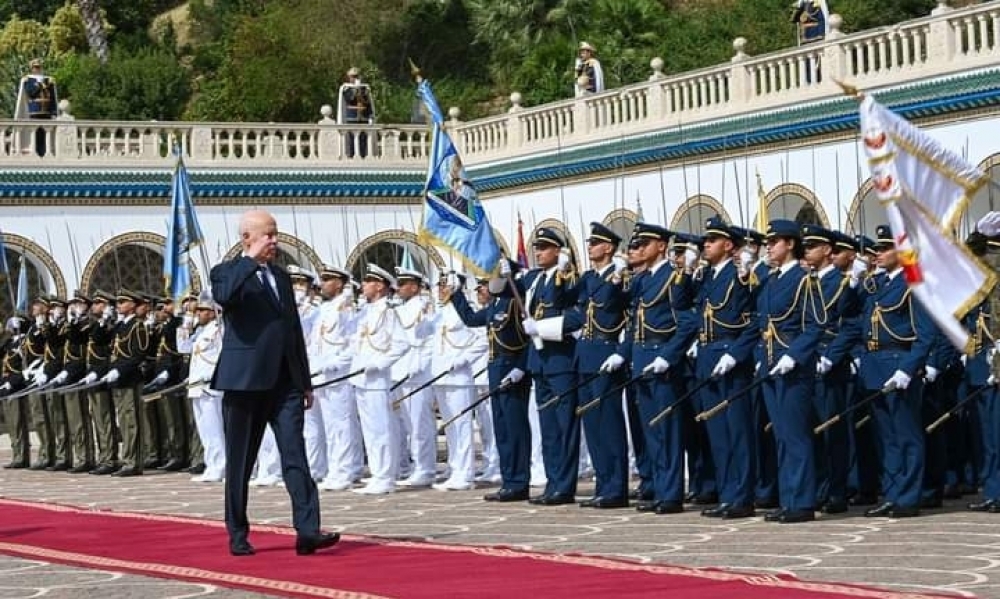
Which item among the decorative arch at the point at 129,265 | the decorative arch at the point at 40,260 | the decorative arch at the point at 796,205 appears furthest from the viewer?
the decorative arch at the point at 129,265

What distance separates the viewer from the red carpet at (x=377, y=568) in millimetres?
7457

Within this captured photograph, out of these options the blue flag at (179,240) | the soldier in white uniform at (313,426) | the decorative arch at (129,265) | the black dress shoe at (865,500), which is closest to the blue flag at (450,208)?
the soldier in white uniform at (313,426)

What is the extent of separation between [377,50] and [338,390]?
32.6m

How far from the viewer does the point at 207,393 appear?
1592cm

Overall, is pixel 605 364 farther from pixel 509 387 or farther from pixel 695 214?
pixel 695 214

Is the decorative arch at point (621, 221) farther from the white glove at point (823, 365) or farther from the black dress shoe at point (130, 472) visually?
the white glove at point (823, 365)

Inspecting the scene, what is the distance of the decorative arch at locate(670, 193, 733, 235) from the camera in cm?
2336

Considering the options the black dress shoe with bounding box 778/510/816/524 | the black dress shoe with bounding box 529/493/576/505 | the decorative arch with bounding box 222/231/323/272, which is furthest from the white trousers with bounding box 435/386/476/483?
the decorative arch with bounding box 222/231/323/272

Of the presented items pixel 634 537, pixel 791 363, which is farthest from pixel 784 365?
pixel 634 537

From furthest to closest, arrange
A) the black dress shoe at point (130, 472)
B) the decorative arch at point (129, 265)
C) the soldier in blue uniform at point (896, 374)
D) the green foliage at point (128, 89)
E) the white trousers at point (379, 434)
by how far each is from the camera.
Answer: the green foliage at point (128, 89) < the decorative arch at point (129, 265) < the black dress shoe at point (130, 472) < the white trousers at point (379, 434) < the soldier in blue uniform at point (896, 374)

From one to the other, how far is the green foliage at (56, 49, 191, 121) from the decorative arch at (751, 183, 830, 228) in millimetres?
23679

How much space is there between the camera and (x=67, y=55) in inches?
1937

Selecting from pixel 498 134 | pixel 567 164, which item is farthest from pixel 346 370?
pixel 498 134

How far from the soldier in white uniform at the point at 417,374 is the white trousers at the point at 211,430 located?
1859 mm
